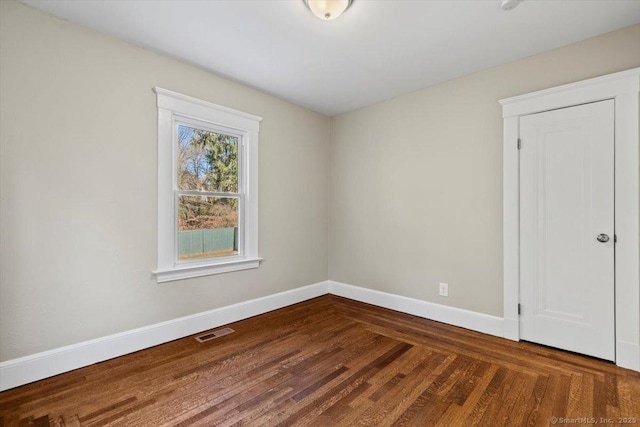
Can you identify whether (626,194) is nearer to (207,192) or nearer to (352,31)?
A: (352,31)

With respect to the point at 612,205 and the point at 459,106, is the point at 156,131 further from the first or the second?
the point at 612,205

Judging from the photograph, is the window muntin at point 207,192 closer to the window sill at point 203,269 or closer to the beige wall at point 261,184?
the window sill at point 203,269

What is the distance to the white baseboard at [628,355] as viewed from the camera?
Result: 2255 millimetres

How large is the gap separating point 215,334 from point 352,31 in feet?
9.77

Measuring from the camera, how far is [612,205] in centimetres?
237

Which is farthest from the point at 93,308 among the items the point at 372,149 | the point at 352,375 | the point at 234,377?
the point at 372,149

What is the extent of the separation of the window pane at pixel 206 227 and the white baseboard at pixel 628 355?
3.51m

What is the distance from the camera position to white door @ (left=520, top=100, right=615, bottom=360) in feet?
7.90

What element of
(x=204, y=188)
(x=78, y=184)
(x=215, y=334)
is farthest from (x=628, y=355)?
(x=78, y=184)

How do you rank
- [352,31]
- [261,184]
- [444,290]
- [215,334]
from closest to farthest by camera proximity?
[352,31] → [215,334] → [444,290] → [261,184]

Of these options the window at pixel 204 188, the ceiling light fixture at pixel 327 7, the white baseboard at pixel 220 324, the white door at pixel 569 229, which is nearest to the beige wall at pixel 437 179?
the white baseboard at pixel 220 324

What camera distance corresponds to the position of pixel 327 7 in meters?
2.04

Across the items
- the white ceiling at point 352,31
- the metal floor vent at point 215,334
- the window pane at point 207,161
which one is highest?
the white ceiling at point 352,31

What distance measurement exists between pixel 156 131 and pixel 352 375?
8.62 ft
